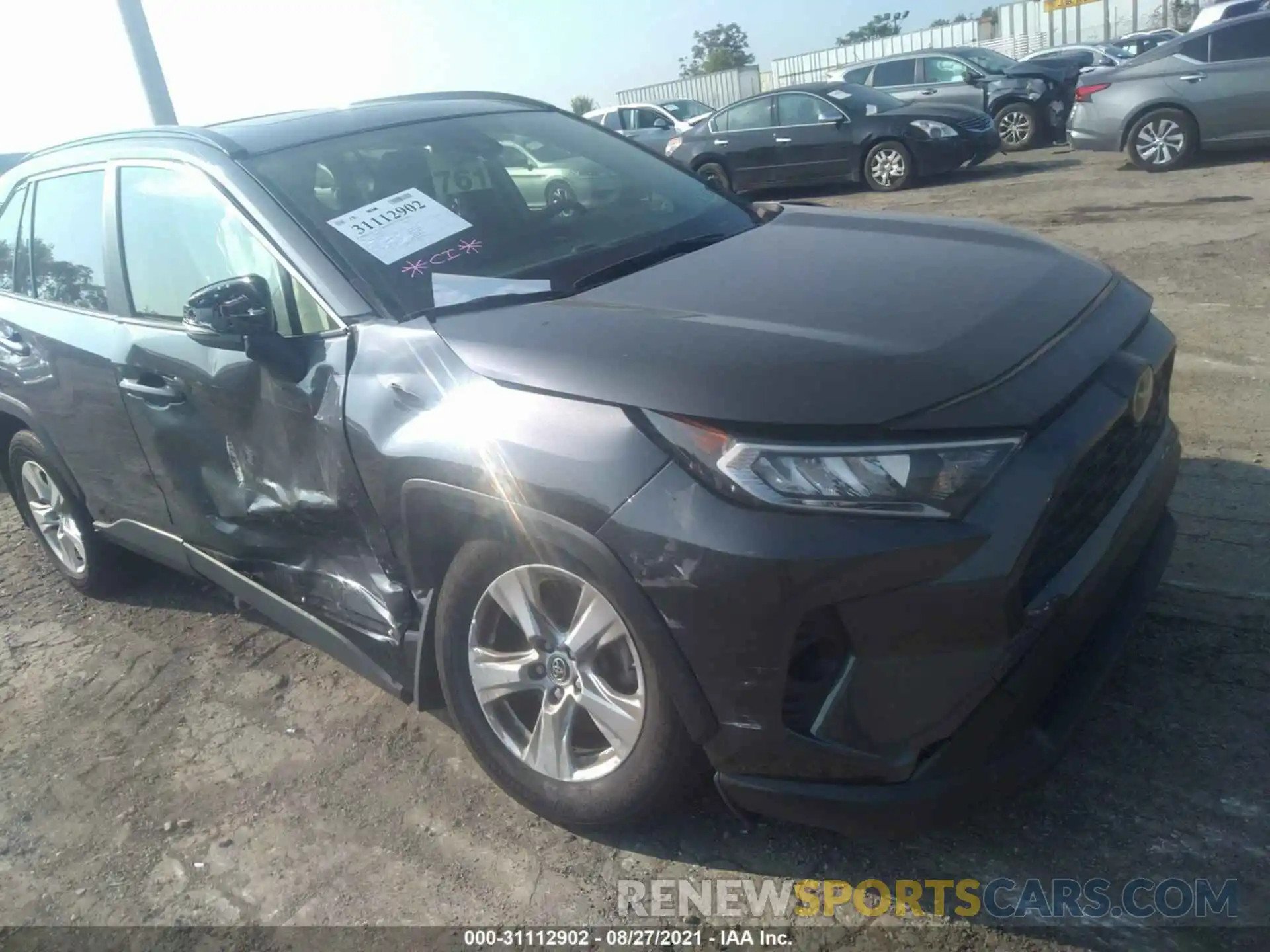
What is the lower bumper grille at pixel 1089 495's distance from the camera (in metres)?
2.11

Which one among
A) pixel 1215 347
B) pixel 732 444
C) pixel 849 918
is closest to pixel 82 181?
pixel 732 444

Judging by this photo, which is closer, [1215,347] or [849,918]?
[849,918]

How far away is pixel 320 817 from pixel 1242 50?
12.4 meters

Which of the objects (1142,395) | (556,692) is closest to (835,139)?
(1142,395)

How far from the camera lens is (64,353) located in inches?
147

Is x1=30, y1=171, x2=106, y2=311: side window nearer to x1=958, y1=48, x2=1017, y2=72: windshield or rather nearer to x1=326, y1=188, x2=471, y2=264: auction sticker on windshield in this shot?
x1=326, y1=188, x2=471, y2=264: auction sticker on windshield

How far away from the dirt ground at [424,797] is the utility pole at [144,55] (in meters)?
7.86

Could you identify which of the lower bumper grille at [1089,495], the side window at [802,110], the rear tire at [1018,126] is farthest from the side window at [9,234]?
the rear tire at [1018,126]

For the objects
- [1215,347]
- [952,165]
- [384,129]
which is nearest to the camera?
[384,129]

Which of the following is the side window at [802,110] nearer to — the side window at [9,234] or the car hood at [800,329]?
the side window at [9,234]

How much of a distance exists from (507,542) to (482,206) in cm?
127

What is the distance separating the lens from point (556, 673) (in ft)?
8.25

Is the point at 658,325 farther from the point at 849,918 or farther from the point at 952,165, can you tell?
the point at 952,165

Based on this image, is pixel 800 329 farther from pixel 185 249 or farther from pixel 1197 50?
pixel 1197 50
